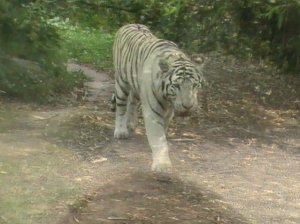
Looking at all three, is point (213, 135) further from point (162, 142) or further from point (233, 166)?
point (162, 142)

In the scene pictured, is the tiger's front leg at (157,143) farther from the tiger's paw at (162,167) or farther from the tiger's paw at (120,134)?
the tiger's paw at (120,134)

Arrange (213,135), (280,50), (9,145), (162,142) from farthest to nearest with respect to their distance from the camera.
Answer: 1. (280,50)
2. (213,135)
3. (9,145)
4. (162,142)

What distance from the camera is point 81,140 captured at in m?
7.25

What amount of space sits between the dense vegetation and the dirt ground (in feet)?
1.64

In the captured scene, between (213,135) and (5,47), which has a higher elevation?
(5,47)

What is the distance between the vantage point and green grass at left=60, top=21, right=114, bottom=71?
13576 millimetres

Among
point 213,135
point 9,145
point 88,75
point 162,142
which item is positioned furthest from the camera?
point 88,75

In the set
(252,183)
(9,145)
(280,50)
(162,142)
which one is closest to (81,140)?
(9,145)

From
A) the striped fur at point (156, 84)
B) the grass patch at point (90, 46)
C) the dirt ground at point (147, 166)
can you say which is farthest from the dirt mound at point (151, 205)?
the grass patch at point (90, 46)

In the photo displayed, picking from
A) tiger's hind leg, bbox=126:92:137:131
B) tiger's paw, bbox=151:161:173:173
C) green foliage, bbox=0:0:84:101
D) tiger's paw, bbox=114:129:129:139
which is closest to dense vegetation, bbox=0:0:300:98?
green foliage, bbox=0:0:84:101

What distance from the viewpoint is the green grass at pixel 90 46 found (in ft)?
44.5

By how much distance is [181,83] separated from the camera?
222 inches

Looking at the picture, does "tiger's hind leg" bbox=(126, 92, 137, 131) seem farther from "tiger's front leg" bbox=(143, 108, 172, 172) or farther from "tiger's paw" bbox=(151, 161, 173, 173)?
"tiger's paw" bbox=(151, 161, 173, 173)

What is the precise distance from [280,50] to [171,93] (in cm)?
544
